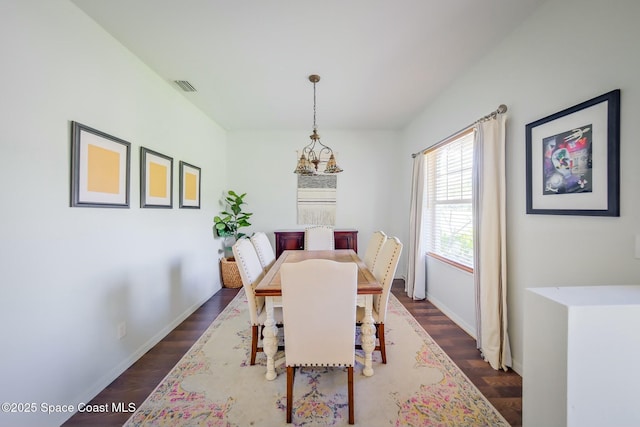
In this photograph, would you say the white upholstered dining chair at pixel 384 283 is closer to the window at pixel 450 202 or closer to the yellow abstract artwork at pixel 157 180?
the window at pixel 450 202

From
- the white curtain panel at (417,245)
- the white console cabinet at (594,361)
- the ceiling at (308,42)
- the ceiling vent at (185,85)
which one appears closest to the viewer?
the white console cabinet at (594,361)

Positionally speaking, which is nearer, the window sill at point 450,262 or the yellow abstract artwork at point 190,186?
the window sill at point 450,262

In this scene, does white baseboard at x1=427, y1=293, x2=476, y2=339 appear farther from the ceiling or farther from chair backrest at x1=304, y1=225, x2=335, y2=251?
the ceiling

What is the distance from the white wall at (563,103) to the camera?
126cm

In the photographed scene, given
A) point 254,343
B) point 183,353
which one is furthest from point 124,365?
point 254,343

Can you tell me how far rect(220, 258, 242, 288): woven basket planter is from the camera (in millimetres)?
3926

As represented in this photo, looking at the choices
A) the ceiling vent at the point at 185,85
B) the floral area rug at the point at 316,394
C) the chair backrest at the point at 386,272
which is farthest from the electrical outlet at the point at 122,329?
the ceiling vent at the point at 185,85

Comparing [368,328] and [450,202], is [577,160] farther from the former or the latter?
[368,328]

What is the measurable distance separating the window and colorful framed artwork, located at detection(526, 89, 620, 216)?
82cm

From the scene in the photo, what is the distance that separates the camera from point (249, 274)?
1943mm

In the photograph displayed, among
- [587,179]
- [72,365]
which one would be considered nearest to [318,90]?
[587,179]

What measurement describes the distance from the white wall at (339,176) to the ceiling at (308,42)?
1.27m

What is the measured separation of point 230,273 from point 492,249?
3512 mm

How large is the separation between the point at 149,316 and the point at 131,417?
96 cm
